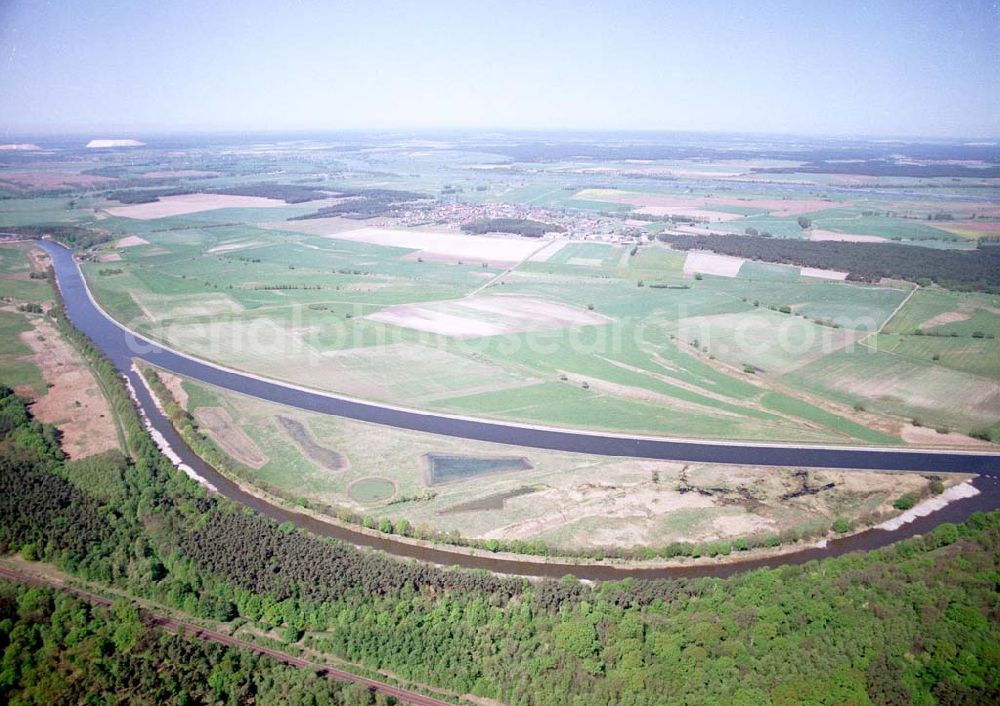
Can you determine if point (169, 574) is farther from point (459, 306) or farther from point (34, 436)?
point (459, 306)

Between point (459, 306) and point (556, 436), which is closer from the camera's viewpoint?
point (556, 436)

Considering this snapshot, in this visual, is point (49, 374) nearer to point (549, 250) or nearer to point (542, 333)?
point (542, 333)

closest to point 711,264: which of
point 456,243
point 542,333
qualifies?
point 456,243

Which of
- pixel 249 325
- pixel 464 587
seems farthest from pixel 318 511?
pixel 249 325

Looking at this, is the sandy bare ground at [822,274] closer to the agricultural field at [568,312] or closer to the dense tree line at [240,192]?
the agricultural field at [568,312]

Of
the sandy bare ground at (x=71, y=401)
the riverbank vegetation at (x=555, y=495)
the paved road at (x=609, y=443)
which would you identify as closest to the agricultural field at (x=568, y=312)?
the paved road at (x=609, y=443)

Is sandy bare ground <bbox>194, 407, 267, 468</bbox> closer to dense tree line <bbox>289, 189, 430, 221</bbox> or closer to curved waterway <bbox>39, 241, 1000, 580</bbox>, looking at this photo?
curved waterway <bbox>39, 241, 1000, 580</bbox>
